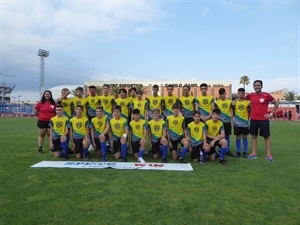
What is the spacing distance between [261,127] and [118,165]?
11.3 feet

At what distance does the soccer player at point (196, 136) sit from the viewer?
19.8 feet

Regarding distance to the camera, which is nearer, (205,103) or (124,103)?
(205,103)

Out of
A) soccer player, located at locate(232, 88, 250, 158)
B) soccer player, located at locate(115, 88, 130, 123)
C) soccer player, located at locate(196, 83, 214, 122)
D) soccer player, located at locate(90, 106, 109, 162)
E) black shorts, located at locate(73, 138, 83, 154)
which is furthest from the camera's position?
soccer player, located at locate(115, 88, 130, 123)

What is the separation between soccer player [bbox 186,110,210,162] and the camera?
19.8 ft

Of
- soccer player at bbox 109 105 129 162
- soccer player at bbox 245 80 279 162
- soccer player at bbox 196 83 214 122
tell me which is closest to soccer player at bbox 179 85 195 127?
soccer player at bbox 196 83 214 122

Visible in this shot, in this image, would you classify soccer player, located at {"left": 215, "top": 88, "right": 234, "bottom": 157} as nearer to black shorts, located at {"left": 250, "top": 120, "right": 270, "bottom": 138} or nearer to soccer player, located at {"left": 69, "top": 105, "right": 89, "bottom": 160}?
black shorts, located at {"left": 250, "top": 120, "right": 270, "bottom": 138}

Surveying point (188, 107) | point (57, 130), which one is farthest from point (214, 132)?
point (57, 130)

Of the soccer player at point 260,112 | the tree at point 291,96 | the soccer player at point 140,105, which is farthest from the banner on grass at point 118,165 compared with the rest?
the tree at point 291,96

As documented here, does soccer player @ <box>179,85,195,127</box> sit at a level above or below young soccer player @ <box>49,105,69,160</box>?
above

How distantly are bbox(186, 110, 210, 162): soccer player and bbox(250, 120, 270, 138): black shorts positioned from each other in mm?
1394

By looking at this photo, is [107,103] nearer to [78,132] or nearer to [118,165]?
[78,132]

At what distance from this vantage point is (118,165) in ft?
17.6

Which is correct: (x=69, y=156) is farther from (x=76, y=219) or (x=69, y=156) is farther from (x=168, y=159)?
(x=76, y=219)

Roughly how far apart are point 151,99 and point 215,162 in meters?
2.32
